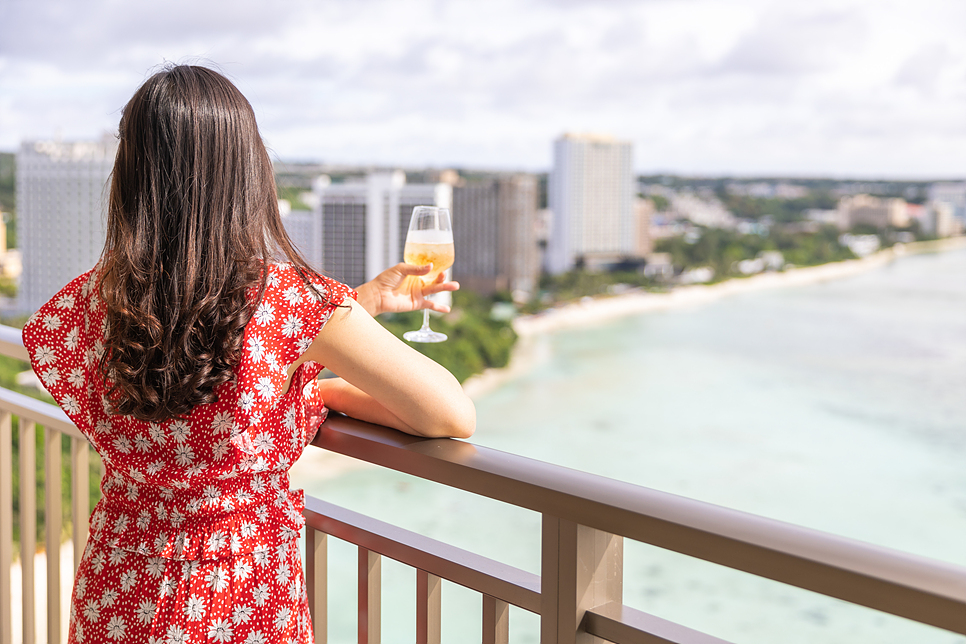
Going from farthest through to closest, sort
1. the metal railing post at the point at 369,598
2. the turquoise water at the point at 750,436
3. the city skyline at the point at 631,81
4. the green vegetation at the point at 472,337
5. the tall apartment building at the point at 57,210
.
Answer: the city skyline at the point at 631,81, the green vegetation at the point at 472,337, the tall apartment building at the point at 57,210, the turquoise water at the point at 750,436, the metal railing post at the point at 369,598

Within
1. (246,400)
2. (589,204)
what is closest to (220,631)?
(246,400)

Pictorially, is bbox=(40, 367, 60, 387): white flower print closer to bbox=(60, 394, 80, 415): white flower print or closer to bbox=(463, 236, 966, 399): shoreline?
bbox=(60, 394, 80, 415): white flower print

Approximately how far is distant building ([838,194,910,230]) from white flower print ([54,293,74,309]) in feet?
149

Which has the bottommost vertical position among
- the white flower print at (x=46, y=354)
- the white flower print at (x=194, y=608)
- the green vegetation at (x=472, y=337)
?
the green vegetation at (x=472, y=337)

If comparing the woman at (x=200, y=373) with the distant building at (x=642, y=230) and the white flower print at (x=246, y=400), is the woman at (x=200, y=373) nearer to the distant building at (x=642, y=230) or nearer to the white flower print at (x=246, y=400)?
the white flower print at (x=246, y=400)

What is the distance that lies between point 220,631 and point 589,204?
1697 inches

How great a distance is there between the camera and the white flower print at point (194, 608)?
840mm

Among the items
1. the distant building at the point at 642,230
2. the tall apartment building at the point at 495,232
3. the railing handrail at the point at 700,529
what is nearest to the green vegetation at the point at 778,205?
the distant building at the point at 642,230

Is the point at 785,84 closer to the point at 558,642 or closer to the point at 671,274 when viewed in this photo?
the point at 671,274

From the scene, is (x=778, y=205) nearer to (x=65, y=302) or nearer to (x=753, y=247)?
(x=753, y=247)

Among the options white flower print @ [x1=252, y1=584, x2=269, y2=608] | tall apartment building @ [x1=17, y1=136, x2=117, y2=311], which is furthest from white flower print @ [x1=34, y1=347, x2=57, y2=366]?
tall apartment building @ [x1=17, y1=136, x2=117, y2=311]

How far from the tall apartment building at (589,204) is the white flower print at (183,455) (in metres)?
41.8

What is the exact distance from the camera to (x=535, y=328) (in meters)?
38.7

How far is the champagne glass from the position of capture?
1213 mm
